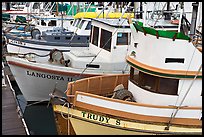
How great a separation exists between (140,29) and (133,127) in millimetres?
2631

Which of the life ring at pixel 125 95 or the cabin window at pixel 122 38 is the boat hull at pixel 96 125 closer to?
the life ring at pixel 125 95

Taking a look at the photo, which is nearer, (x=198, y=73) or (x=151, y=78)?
(x=198, y=73)

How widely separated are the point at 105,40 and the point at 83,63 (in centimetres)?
127

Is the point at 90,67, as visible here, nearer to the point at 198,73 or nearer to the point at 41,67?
the point at 41,67

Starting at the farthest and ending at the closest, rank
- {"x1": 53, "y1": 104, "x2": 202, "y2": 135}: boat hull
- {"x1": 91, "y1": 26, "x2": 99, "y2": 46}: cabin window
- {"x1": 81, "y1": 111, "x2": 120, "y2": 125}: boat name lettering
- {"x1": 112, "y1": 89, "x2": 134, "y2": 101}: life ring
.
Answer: {"x1": 91, "y1": 26, "x2": 99, "y2": 46}: cabin window, {"x1": 112, "y1": 89, "x2": 134, "y2": 101}: life ring, {"x1": 81, "y1": 111, "x2": 120, "y2": 125}: boat name lettering, {"x1": 53, "y1": 104, "x2": 202, "y2": 135}: boat hull

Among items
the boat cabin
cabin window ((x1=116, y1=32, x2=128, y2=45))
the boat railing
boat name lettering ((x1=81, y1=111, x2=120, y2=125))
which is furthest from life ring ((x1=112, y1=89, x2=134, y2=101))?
cabin window ((x1=116, y1=32, x2=128, y2=45))

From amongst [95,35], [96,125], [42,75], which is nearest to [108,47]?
[95,35]

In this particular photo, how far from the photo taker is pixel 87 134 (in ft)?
25.6

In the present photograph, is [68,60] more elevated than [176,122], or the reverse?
[68,60]

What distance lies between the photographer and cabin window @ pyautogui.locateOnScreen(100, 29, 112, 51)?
1138 cm

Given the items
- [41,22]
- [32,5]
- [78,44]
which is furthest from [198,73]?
[32,5]

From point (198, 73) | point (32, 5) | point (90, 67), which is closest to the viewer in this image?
point (198, 73)

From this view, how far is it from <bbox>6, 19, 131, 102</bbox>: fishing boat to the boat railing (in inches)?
56.7

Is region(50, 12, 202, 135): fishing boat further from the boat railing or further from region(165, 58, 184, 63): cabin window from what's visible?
the boat railing
